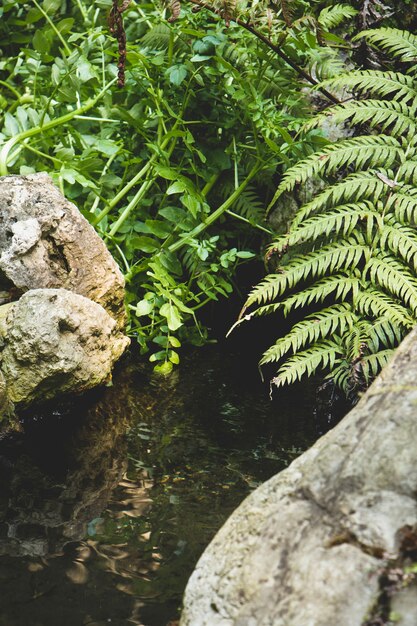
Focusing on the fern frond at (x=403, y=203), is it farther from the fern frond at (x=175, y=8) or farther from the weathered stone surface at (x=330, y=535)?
the weathered stone surface at (x=330, y=535)

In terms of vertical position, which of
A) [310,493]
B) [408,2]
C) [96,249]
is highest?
[408,2]

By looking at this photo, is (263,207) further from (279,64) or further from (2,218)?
(2,218)

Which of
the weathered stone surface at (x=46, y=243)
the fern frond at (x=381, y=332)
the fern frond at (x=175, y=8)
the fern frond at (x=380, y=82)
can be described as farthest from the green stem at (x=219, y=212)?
the fern frond at (x=381, y=332)

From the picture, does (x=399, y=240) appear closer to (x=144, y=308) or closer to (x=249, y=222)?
(x=249, y=222)

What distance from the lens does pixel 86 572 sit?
1860 millimetres

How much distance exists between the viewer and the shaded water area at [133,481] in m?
1.79

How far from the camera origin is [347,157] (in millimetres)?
2982

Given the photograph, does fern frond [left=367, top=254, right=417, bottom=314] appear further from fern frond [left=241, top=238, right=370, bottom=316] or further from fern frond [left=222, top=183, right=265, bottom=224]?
fern frond [left=222, top=183, right=265, bottom=224]

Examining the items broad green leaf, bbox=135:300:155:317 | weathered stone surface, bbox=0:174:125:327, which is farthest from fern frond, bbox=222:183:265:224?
weathered stone surface, bbox=0:174:125:327

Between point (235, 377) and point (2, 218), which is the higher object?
point (2, 218)

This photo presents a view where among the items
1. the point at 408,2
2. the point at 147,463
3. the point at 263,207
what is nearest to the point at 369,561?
the point at 147,463

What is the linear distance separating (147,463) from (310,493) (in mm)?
1038

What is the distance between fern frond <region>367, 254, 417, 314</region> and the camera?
2.65 meters

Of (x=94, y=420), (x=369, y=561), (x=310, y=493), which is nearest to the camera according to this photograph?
(x=369, y=561)
